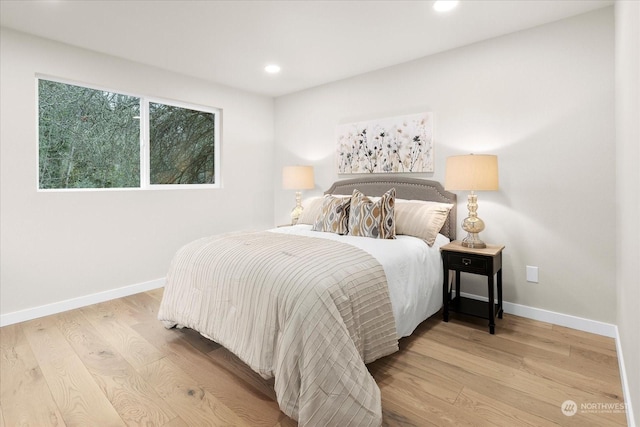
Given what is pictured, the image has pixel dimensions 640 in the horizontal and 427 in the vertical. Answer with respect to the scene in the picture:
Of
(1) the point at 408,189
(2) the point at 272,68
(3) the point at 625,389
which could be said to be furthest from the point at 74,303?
(3) the point at 625,389

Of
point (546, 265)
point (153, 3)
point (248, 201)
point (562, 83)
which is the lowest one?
point (546, 265)

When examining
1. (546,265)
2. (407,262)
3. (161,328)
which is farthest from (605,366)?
(161,328)

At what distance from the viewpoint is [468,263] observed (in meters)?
2.64

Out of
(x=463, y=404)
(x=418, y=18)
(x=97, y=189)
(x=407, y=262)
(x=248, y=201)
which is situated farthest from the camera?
(x=248, y=201)

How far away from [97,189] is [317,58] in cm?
253

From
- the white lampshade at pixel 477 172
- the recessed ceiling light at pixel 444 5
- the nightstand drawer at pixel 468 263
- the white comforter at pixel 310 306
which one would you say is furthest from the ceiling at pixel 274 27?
the nightstand drawer at pixel 468 263

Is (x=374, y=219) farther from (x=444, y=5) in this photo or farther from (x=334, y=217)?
(x=444, y=5)

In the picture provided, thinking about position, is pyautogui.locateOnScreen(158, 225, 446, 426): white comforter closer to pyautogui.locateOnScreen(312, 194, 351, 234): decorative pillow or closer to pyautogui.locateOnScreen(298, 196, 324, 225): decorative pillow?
pyautogui.locateOnScreen(312, 194, 351, 234): decorative pillow

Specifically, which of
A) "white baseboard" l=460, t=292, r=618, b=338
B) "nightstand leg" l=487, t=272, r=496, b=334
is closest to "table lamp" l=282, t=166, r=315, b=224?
"nightstand leg" l=487, t=272, r=496, b=334

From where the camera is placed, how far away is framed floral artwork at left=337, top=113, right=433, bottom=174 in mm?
3371

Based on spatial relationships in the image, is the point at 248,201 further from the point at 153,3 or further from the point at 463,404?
the point at 463,404

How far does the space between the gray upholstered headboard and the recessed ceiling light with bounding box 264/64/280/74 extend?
4.67 feet

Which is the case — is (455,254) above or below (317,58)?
below

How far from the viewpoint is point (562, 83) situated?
2621 mm
